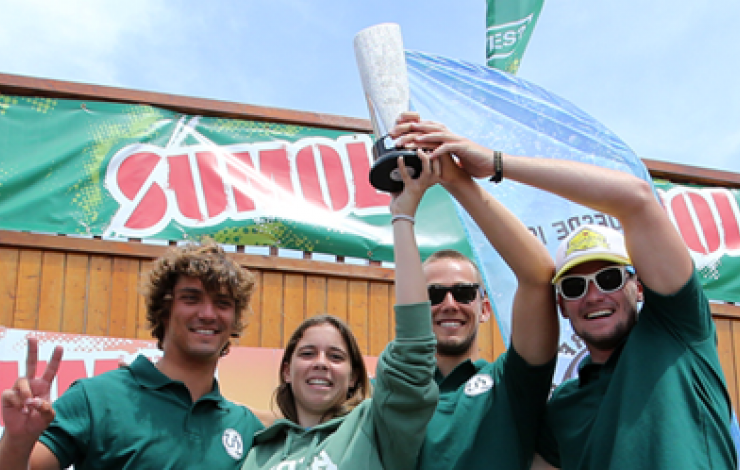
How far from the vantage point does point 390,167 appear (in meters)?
2.18

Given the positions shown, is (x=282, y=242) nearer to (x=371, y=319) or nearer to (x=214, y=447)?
(x=371, y=319)

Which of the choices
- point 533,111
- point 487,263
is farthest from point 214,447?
point 533,111

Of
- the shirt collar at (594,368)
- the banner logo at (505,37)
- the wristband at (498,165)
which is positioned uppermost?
the banner logo at (505,37)

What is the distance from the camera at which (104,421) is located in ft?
7.89

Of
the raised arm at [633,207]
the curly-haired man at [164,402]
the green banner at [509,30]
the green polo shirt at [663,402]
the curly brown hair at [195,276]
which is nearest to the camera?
the green polo shirt at [663,402]

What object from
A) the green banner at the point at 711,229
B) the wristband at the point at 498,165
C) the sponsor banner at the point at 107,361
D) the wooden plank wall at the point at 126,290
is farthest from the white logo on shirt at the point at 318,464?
the green banner at the point at 711,229

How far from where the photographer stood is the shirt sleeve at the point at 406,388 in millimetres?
2002

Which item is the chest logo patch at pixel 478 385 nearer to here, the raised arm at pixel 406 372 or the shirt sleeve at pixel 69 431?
the raised arm at pixel 406 372

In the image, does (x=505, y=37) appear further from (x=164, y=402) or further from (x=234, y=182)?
(x=164, y=402)

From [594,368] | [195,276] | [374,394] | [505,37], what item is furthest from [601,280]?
[505,37]

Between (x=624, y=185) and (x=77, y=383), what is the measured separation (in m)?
1.90

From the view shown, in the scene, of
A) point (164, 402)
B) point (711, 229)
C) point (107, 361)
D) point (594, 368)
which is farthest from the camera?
point (711, 229)

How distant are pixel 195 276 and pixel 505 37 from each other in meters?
3.26

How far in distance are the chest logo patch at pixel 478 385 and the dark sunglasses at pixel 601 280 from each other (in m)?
0.38
